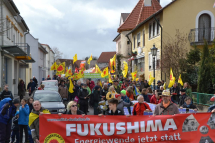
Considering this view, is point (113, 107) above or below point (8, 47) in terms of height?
below

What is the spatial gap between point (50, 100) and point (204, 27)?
1597cm

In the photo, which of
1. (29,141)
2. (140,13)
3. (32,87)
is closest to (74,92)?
(32,87)

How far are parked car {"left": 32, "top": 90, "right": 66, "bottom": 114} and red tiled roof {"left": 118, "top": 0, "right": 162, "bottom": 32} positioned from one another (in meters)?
26.3

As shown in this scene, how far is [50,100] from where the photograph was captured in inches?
549

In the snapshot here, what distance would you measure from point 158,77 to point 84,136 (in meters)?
20.4

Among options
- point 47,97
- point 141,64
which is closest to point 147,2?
point 141,64

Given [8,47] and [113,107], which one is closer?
[113,107]

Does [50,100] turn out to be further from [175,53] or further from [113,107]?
[175,53]

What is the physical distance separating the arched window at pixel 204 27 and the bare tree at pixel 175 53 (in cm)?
121

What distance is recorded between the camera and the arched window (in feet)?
79.6

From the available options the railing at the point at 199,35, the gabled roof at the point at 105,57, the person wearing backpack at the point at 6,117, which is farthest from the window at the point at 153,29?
the gabled roof at the point at 105,57

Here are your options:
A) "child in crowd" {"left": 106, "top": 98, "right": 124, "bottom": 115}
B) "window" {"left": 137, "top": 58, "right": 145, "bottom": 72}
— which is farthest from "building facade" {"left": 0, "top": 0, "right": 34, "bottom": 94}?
"child in crowd" {"left": 106, "top": 98, "right": 124, "bottom": 115}

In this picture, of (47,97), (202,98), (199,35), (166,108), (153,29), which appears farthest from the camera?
(153,29)

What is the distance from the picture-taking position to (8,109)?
27.3 feet
